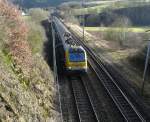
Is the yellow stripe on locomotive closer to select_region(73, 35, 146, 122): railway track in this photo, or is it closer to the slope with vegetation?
select_region(73, 35, 146, 122): railway track

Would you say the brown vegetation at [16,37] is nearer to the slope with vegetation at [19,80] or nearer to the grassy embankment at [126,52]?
the slope with vegetation at [19,80]

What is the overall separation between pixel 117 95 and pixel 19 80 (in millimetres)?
10016

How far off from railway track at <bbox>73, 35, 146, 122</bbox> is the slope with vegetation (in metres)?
5.51

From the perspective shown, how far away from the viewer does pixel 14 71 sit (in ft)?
77.2

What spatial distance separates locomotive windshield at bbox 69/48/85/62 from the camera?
111ft

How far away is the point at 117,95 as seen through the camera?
94.7ft

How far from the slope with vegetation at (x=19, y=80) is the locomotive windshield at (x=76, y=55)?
3.63 meters

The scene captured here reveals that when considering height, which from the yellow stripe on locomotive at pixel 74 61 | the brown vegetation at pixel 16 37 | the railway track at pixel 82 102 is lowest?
the railway track at pixel 82 102

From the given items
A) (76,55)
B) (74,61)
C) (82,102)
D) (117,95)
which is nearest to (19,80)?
(82,102)

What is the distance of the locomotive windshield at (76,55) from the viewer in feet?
111

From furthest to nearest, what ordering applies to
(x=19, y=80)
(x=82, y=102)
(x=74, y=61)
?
1. (x=74, y=61)
2. (x=82, y=102)
3. (x=19, y=80)

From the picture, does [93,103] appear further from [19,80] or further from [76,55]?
[76,55]

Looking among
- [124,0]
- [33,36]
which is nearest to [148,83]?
[33,36]

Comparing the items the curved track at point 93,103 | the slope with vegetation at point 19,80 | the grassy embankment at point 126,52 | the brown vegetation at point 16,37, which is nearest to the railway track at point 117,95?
the curved track at point 93,103
